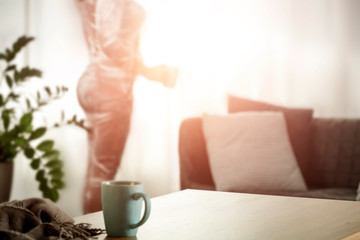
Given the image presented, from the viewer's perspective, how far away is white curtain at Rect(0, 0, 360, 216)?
2711 mm

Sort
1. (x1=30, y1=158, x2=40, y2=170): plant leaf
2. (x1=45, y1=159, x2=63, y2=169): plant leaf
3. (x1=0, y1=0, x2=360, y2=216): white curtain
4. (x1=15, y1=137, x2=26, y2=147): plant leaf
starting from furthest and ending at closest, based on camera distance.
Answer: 1. (x1=45, y1=159, x2=63, y2=169): plant leaf
2. (x1=30, y1=158, x2=40, y2=170): plant leaf
3. (x1=15, y1=137, x2=26, y2=147): plant leaf
4. (x1=0, y1=0, x2=360, y2=216): white curtain

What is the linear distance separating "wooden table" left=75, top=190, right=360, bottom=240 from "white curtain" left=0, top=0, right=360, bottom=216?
5.72 ft

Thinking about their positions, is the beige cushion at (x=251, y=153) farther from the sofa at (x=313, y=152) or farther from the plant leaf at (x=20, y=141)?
the plant leaf at (x=20, y=141)

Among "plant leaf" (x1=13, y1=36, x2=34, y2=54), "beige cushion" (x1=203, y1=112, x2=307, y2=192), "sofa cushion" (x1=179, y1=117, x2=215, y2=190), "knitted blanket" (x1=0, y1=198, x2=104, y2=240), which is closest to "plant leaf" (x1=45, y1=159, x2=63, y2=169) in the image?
"plant leaf" (x1=13, y1=36, x2=34, y2=54)

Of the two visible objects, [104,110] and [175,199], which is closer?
[175,199]

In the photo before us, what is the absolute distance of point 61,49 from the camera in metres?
3.48

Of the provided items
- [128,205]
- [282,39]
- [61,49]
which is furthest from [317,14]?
[128,205]

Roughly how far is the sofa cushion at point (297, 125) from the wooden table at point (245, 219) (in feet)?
4.14

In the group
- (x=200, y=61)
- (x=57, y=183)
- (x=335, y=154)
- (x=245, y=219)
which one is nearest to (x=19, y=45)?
(x=57, y=183)

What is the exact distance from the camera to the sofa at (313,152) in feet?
7.45

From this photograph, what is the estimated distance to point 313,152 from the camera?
2414 mm

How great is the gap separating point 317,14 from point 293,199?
1869 millimetres

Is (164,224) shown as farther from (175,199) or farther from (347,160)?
(347,160)

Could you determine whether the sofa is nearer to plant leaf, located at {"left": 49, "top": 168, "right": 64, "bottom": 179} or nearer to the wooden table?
the wooden table
